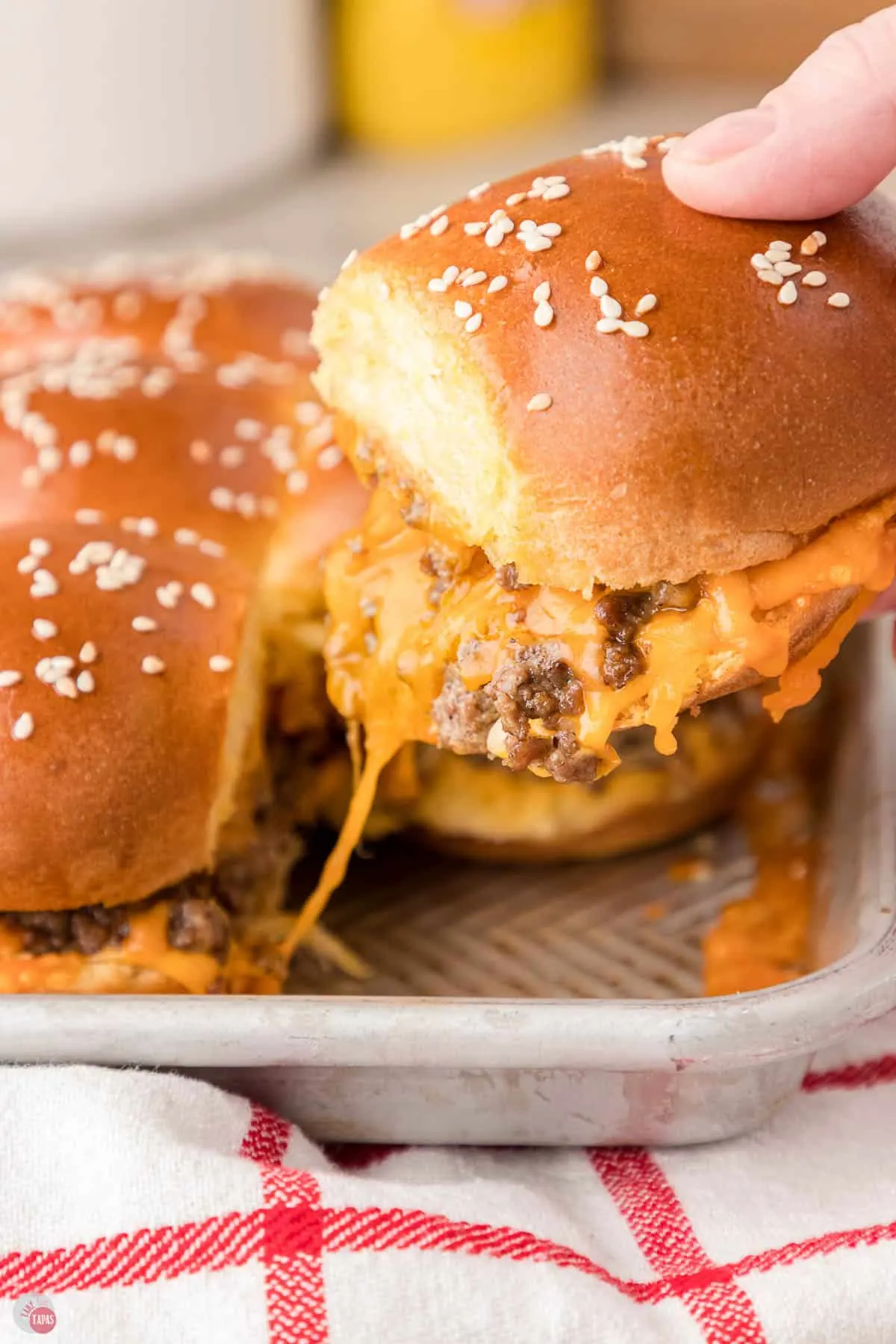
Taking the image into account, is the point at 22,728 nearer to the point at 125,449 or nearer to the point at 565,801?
the point at 125,449

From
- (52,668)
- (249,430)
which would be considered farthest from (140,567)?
(249,430)

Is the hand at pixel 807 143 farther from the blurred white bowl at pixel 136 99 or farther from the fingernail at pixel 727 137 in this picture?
the blurred white bowl at pixel 136 99

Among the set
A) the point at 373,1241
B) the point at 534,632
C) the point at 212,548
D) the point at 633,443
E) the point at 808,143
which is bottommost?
the point at 373,1241

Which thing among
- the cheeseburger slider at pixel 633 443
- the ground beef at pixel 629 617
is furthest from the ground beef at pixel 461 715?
the ground beef at pixel 629 617

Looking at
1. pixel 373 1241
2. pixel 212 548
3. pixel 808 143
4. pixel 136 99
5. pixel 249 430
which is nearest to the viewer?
pixel 373 1241

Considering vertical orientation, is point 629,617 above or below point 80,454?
above

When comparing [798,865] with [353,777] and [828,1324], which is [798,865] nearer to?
[353,777]
